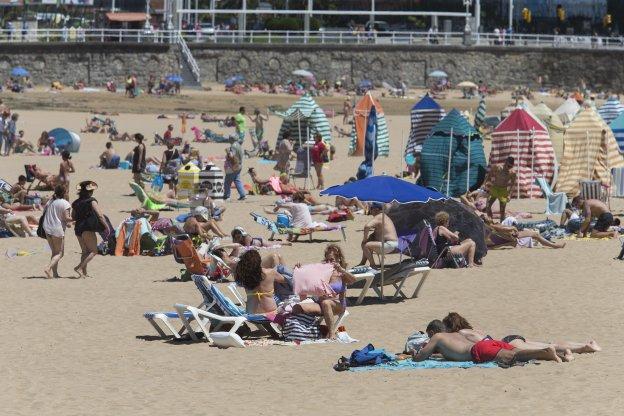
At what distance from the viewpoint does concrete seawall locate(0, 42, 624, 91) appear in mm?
57375

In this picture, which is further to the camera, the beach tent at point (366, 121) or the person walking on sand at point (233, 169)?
the beach tent at point (366, 121)

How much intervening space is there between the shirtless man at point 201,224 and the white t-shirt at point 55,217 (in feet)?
6.30

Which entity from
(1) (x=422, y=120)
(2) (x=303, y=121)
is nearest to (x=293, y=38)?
(2) (x=303, y=121)

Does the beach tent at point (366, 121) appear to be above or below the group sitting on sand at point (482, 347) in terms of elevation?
above

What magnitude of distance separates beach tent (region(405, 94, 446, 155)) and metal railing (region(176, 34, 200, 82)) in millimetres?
29455

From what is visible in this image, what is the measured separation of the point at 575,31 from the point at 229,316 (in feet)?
214

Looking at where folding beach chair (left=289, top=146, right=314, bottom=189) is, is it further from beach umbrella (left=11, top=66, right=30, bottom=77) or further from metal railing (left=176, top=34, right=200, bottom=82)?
metal railing (left=176, top=34, right=200, bottom=82)

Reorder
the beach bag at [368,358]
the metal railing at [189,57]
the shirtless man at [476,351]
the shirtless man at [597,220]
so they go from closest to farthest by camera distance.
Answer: the shirtless man at [476,351]
the beach bag at [368,358]
the shirtless man at [597,220]
the metal railing at [189,57]

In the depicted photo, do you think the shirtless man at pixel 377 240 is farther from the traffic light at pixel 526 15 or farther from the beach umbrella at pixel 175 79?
the traffic light at pixel 526 15

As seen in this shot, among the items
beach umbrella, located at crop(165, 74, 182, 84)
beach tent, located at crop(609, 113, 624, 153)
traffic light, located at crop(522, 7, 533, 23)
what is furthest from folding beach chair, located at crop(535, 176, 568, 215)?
traffic light, located at crop(522, 7, 533, 23)

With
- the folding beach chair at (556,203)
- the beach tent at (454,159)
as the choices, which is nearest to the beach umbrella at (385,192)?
the folding beach chair at (556,203)

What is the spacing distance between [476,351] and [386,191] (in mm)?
3985

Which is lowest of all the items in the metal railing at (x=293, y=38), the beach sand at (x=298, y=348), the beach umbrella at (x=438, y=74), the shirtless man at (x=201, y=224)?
the beach sand at (x=298, y=348)

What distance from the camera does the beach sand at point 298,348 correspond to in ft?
A: 35.0
